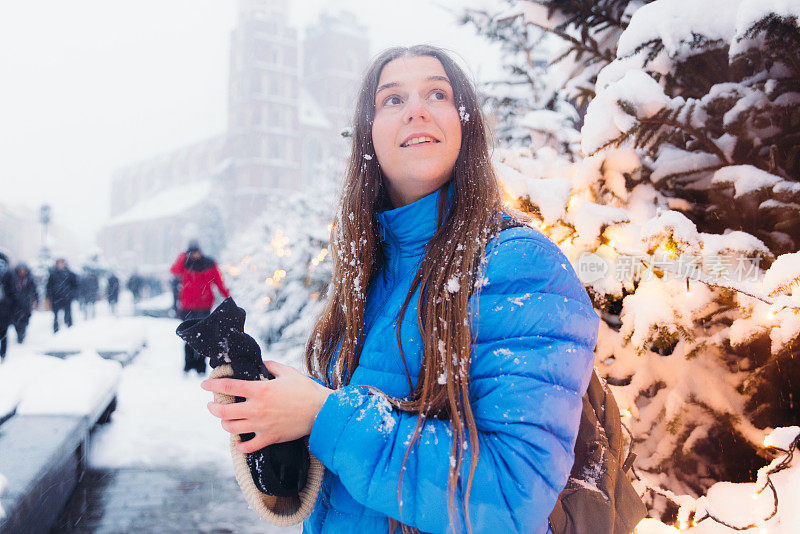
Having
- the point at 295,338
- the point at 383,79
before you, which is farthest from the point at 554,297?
the point at 295,338

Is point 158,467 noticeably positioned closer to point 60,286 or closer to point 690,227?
point 690,227

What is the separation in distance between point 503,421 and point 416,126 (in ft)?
2.65

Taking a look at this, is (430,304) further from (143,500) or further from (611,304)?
(143,500)

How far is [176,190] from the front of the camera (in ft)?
239

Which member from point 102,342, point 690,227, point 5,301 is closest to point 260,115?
point 5,301

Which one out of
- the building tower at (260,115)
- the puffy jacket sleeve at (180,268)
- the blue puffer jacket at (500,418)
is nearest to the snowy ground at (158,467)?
the puffy jacket sleeve at (180,268)

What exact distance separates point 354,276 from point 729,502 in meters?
1.75

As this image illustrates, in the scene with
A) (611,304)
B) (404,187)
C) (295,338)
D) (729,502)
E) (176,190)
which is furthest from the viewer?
(176,190)

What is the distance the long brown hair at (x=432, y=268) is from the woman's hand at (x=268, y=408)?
0.19 m

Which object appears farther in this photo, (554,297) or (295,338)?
(295,338)

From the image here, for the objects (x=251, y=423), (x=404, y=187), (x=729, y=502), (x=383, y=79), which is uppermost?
(x=383, y=79)

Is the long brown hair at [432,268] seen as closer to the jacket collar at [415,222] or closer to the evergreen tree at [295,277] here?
the jacket collar at [415,222]

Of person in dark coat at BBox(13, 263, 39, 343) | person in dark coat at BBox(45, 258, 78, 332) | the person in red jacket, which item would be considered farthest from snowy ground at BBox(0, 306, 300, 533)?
person in dark coat at BBox(45, 258, 78, 332)

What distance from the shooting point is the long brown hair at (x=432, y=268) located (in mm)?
1071
